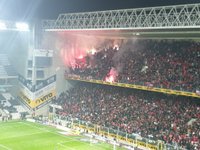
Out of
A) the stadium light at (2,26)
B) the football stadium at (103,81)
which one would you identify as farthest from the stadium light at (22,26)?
the stadium light at (2,26)

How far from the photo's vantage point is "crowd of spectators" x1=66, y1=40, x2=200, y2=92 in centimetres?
3881

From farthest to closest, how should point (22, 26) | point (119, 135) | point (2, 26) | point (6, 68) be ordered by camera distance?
point (6, 68), point (22, 26), point (2, 26), point (119, 135)

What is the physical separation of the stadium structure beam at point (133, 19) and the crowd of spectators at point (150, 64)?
4149 mm

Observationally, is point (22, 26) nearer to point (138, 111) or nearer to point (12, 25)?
point (12, 25)

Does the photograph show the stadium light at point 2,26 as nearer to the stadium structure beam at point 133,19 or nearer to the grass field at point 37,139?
the stadium structure beam at point 133,19

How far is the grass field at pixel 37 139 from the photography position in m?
36.2

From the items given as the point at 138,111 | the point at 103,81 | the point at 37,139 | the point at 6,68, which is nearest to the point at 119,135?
the point at 138,111

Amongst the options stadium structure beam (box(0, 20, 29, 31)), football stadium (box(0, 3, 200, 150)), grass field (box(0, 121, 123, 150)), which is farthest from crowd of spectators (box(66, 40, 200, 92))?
grass field (box(0, 121, 123, 150))

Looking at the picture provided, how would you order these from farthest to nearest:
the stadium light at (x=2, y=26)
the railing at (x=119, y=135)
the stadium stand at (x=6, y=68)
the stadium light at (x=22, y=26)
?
1. the stadium stand at (x=6, y=68)
2. the stadium light at (x=22, y=26)
3. the stadium light at (x=2, y=26)
4. the railing at (x=119, y=135)

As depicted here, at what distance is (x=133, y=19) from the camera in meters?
41.6

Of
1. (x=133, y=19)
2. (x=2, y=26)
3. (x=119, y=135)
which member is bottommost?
(x=119, y=135)

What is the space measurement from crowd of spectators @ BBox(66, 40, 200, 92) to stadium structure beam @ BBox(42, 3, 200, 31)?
4149mm

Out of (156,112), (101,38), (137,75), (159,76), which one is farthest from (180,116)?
(101,38)

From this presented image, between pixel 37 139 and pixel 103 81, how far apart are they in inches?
429
